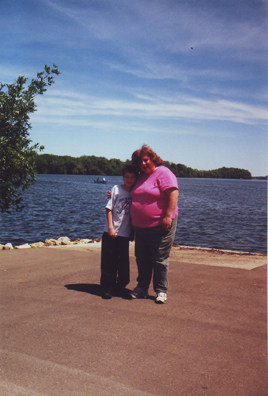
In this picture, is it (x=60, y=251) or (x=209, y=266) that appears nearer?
(x=209, y=266)

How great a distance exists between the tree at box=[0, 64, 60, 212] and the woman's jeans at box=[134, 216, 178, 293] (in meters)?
3.43

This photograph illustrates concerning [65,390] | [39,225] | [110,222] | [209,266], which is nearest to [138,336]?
[65,390]

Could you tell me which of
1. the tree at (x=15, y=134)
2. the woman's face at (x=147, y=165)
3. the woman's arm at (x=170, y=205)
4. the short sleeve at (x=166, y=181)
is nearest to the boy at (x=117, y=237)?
the woman's face at (x=147, y=165)

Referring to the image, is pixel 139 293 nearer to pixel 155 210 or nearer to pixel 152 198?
pixel 155 210

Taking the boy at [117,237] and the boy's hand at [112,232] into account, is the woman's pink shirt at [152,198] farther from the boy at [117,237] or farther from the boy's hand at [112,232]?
the boy's hand at [112,232]

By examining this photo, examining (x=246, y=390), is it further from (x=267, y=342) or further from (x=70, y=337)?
(x=70, y=337)

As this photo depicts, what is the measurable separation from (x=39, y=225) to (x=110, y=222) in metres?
18.8

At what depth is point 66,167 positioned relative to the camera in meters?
162

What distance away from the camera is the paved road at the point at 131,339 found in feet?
8.78

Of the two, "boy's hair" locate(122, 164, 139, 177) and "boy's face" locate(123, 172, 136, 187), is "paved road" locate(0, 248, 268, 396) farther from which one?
"boy's hair" locate(122, 164, 139, 177)

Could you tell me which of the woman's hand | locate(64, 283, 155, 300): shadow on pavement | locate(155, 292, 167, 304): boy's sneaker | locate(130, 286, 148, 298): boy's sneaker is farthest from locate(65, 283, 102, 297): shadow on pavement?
the woman's hand

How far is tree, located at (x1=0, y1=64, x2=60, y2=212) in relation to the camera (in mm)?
6820

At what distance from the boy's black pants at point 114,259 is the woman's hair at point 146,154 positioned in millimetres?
1109

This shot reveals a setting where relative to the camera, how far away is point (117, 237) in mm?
4832
